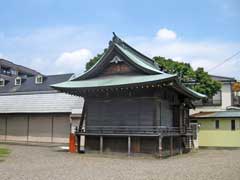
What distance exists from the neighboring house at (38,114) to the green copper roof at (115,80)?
8214 mm

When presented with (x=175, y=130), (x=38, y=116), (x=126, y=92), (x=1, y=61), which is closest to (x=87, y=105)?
(x=126, y=92)

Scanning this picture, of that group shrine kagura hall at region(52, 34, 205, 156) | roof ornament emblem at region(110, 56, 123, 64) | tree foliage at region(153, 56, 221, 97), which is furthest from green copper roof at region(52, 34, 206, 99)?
tree foliage at region(153, 56, 221, 97)

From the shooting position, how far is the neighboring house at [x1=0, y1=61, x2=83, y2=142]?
30.4 metres

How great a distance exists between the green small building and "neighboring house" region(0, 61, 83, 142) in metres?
10.9

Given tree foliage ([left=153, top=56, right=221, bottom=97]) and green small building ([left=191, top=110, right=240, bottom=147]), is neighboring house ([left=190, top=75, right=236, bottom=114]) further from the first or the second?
green small building ([left=191, top=110, right=240, bottom=147])

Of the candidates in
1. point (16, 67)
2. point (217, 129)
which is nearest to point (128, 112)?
point (217, 129)

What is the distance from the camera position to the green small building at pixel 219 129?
27062mm

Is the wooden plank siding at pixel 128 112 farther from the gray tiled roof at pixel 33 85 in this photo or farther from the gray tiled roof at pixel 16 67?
the gray tiled roof at pixel 16 67

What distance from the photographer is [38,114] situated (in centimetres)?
3148

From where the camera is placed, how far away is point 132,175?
37.7ft

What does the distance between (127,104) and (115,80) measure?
1.63 meters

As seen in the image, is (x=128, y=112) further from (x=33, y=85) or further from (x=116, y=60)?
(x=33, y=85)

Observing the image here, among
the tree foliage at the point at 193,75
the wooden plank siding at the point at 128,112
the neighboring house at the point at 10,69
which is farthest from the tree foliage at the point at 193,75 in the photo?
the neighboring house at the point at 10,69

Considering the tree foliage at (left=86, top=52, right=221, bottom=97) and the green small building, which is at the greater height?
the tree foliage at (left=86, top=52, right=221, bottom=97)
